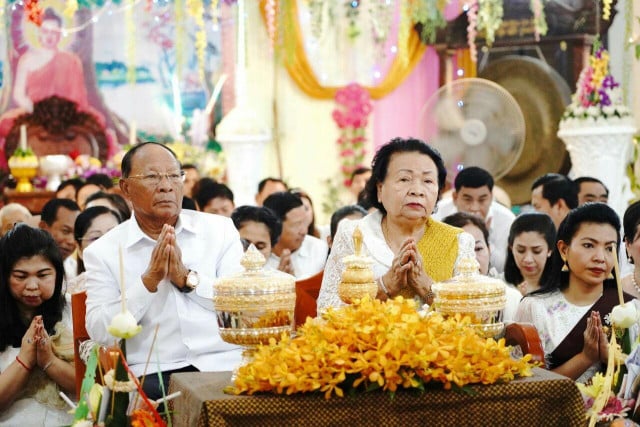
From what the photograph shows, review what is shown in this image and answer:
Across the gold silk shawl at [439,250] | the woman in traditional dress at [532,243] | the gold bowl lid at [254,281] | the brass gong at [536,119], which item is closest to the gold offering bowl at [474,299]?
the gold bowl lid at [254,281]

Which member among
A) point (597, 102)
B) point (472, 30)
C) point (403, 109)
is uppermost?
point (472, 30)

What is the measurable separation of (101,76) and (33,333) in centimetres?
969

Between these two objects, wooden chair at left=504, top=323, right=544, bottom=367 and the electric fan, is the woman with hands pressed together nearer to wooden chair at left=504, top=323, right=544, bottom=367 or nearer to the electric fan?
wooden chair at left=504, top=323, right=544, bottom=367

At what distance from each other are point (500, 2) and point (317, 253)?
18.1 feet

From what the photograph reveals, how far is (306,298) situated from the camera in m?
4.79

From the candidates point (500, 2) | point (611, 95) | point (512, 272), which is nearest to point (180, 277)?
point (512, 272)

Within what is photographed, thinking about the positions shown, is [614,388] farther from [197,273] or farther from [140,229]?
[140,229]

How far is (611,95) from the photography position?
32.5 feet

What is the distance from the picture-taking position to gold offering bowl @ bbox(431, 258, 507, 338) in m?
3.37

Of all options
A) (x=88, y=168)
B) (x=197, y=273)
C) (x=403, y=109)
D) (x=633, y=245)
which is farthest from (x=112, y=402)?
(x=403, y=109)

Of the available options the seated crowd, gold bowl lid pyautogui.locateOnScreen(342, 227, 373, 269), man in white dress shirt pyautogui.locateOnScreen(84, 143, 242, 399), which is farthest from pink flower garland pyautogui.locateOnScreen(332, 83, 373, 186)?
gold bowl lid pyautogui.locateOnScreen(342, 227, 373, 269)

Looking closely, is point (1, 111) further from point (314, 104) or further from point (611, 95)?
point (611, 95)

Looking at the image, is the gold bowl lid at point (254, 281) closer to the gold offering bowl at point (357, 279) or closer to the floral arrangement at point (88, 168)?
the gold offering bowl at point (357, 279)

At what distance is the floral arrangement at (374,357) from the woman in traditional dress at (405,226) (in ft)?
2.71
